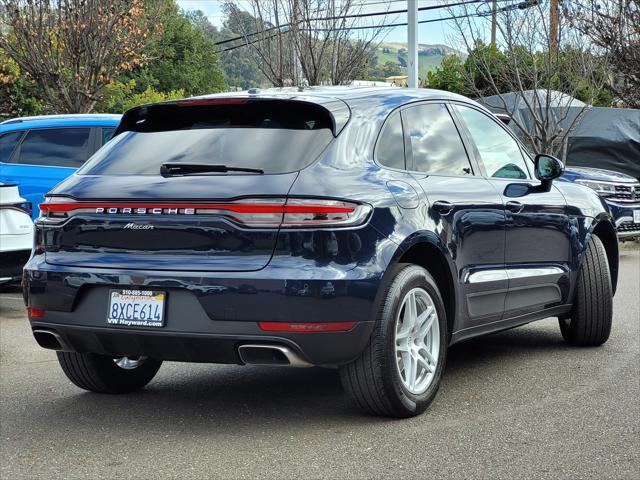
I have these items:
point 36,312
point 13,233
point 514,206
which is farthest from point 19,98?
point 36,312

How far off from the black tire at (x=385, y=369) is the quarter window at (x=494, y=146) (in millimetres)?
1382

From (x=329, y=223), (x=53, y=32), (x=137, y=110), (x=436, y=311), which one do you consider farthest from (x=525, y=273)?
(x=53, y=32)

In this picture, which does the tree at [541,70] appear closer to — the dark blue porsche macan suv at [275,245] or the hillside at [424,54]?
the hillside at [424,54]

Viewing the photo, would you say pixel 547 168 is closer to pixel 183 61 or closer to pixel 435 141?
pixel 435 141

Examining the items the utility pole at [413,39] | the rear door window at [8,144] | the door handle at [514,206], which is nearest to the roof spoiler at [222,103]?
the door handle at [514,206]

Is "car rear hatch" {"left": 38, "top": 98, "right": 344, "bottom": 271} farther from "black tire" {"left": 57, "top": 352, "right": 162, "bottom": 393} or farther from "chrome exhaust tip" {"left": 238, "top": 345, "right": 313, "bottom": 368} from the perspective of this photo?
"black tire" {"left": 57, "top": 352, "right": 162, "bottom": 393}

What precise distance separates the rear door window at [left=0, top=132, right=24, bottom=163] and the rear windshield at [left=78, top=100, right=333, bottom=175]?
21.9 feet

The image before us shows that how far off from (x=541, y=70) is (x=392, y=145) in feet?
50.4

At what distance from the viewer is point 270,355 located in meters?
4.88

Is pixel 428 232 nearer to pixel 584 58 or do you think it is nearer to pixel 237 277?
pixel 237 277

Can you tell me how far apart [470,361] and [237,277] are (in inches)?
107

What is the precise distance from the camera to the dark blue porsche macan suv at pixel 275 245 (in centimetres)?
483

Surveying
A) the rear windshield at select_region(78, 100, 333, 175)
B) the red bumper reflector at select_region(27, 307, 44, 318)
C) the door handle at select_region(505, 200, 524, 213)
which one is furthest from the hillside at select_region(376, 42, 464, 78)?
the red bumper reflector at select_region(27, 307, 44, 318)

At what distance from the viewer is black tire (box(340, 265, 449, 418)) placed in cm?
506
